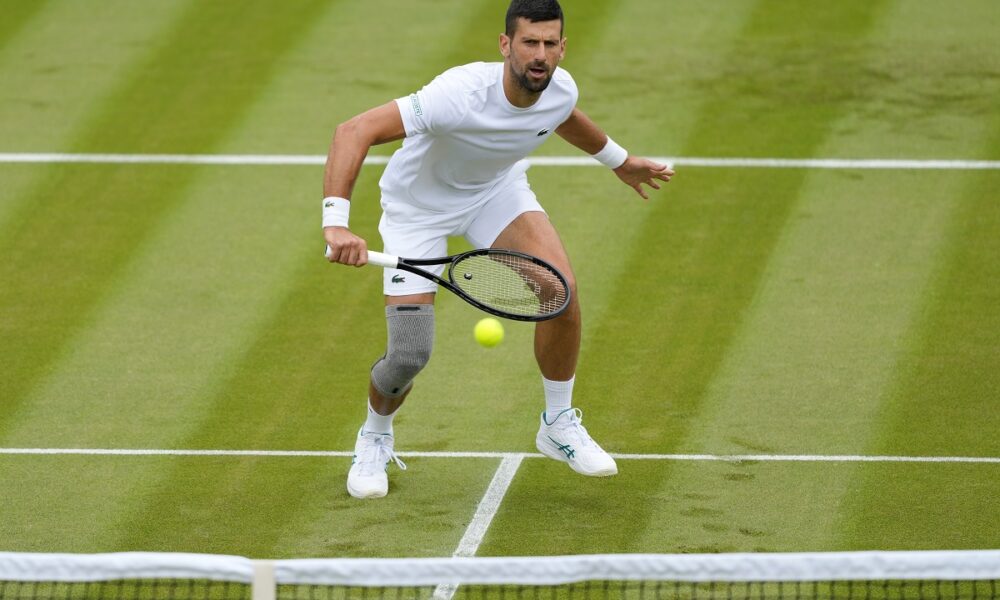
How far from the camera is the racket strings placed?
7.07 metres

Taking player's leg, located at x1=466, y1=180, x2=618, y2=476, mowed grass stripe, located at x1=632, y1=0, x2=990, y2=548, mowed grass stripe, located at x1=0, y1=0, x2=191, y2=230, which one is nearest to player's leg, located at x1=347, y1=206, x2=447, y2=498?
player's leg, located at x1=466, y1=180, x2=618, y2=476

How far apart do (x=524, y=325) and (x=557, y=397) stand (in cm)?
211

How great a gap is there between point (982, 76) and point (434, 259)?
7.27 meters

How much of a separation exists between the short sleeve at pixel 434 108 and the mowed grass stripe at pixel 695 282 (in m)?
1.79

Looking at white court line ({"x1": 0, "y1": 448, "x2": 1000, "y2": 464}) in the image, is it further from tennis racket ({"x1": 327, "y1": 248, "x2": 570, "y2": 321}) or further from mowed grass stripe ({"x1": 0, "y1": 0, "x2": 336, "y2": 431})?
tennis racket ({"x1": 327, "y1": 248, "x2": 570, "y2": 321})

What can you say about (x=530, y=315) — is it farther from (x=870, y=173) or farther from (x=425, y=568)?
(x=870, y=173)

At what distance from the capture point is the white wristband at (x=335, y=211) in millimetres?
6461

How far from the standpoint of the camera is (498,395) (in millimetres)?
8719

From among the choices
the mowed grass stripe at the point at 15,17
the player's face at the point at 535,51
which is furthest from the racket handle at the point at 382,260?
the mowed grass stripe at the point at 15,17

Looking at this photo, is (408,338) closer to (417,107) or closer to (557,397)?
(557,397)

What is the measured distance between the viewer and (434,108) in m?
6.83

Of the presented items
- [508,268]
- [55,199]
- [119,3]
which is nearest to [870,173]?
[508,268]

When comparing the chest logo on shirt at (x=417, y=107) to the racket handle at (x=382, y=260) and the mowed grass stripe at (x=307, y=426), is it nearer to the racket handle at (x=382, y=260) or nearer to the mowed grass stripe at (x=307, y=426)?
the racket handle at (x=382, y=260)

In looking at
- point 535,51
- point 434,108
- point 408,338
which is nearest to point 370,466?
point 408,338
